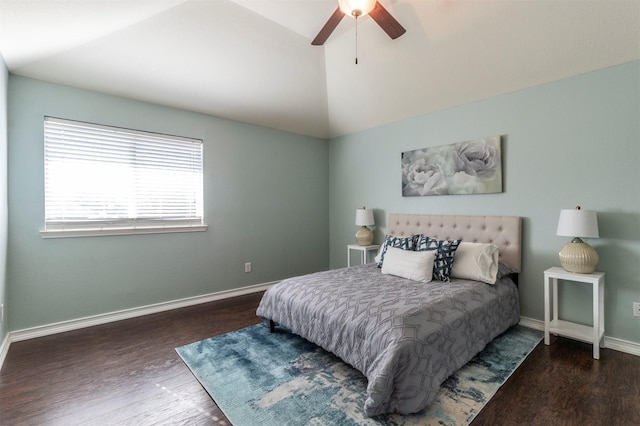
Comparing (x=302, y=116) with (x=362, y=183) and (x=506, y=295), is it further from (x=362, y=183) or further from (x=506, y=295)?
(x=506, y=295)

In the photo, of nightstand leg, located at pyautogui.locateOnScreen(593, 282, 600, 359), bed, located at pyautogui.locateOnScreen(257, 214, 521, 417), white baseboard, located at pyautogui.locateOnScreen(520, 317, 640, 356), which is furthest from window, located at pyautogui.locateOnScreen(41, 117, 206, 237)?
white baseboard, located at pyautogui.locateOnScreen(520, 317, 640, 356)

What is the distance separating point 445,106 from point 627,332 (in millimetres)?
2661

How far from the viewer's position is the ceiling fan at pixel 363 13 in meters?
1.84

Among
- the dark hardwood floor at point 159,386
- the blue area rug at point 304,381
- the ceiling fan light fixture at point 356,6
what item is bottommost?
the dark hardwood floor at point 159,386

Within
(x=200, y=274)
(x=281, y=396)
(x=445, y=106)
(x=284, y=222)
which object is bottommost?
(x=281, y=396)

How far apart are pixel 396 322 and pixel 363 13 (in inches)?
78.6

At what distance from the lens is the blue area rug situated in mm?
1643

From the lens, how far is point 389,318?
1.87m

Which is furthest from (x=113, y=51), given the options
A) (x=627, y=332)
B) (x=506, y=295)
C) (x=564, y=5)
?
(x=627, y=332)

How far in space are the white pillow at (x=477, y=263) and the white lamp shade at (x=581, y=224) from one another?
1.89ft

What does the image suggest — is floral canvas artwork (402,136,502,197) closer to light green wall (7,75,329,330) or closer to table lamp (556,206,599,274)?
table lamp (556,206,599,274)

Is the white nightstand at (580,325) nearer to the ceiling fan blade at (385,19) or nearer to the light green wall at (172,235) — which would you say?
the ceiling fan blade at (385,19)

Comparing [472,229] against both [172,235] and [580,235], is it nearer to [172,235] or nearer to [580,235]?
[580,235]

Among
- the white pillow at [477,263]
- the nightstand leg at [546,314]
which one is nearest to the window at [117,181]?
the white pillow at [477,263]
